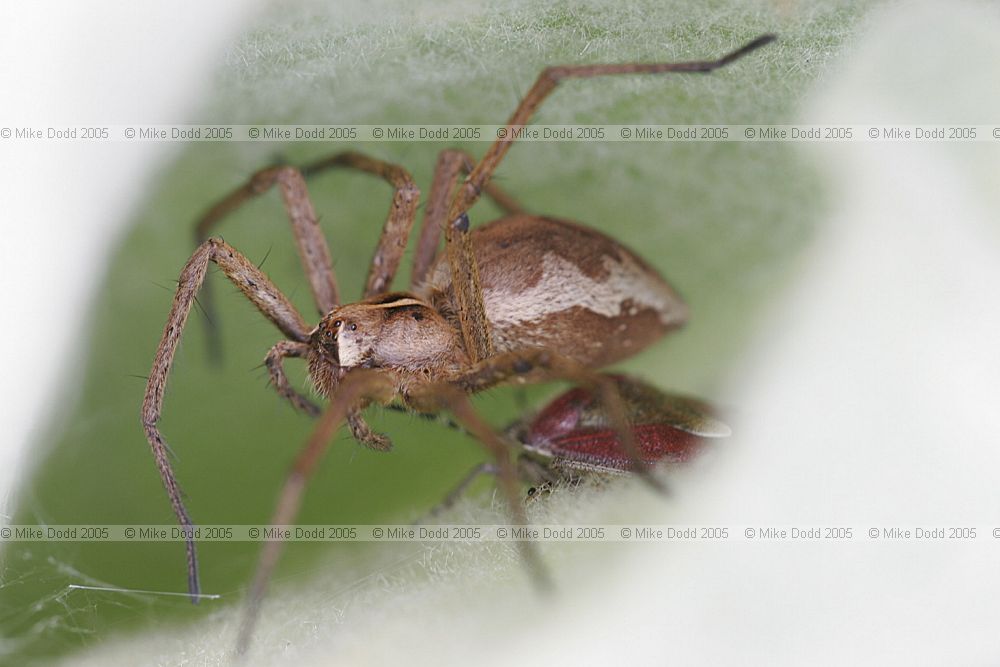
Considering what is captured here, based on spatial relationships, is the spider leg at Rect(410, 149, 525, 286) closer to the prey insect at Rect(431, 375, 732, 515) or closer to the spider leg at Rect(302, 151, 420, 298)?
the spider leg at Rect(302, 151, 420, 298)

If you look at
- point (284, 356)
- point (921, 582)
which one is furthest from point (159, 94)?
point (921, 582)

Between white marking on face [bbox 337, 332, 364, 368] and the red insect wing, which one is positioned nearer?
the red insect wing

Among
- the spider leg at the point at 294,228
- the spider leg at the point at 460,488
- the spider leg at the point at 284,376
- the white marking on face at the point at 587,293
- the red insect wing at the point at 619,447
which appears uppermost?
the spider leg at the point at 294,228

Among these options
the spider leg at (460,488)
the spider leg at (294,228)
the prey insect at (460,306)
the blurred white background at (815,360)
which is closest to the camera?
the blurred white background at (815,360)

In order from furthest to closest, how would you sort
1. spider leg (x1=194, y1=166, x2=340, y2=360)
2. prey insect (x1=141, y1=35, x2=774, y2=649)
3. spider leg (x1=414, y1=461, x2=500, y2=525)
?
1. spider leg (x1=194, y1=166, x2=340, y2=360)
2. prey insect (x1=141, y1=35, x2=774, y2=649)
3. spider leg (x1=414, y1=461, x2=500, y2=525)

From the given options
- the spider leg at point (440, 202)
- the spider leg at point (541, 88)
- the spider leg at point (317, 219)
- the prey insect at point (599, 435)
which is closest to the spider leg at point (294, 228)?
the spider leg at point (317, 219)

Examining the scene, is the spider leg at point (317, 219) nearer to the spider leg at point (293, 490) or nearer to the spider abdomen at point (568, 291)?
the spider abdomen at point (568, 291)

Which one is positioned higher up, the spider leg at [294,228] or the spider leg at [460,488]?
the spider leg at [294,228]

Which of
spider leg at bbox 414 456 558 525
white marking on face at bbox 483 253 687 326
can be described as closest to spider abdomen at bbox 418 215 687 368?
white marking on face at bbox 483 253 687 326
